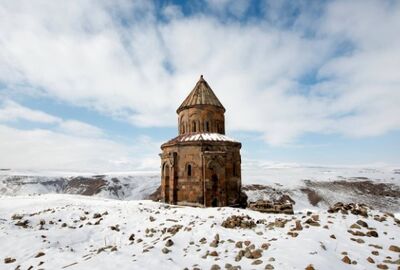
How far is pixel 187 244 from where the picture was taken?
9.00 meters

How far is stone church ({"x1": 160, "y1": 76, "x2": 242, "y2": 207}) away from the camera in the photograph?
19.8 meters

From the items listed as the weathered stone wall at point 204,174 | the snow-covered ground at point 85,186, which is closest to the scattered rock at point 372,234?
the weathered stone wall at point 204,174

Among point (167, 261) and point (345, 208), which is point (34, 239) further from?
point (345, 208)

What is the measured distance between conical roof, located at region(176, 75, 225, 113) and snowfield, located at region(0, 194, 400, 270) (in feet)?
33.5

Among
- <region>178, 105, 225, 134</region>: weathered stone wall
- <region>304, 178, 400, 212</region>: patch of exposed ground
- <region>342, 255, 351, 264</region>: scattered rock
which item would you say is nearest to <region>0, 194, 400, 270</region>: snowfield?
<region>342, 255, 351, 264</region>: scattered rock

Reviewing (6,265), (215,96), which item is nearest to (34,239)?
(6,265)

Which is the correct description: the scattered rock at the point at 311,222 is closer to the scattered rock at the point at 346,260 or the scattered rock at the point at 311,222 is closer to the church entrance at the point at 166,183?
the scattered rock at the point at 346,260

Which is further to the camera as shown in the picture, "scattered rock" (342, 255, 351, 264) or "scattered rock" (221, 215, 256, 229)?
"scattered rock" (221, 215, 256, 229)

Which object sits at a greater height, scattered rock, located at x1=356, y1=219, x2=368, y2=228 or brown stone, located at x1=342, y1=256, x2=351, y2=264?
scattered rock, located at x1=356, y1=219, x2=368, y2=228

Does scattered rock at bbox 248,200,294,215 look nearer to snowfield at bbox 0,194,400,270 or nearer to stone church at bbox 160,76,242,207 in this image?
snowfield at bbox 0,194,400,270

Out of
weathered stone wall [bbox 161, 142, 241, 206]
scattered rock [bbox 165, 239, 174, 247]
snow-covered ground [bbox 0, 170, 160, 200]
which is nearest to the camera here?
scattered rock [bbox 165, 239, 174, 247]

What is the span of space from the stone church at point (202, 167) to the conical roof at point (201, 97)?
26cm

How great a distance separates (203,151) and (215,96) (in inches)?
229

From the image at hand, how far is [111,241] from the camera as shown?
38.4ft
